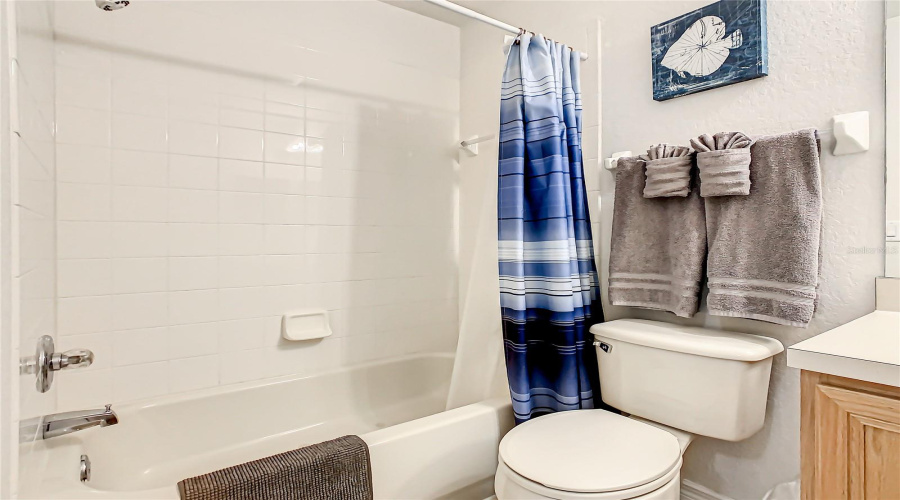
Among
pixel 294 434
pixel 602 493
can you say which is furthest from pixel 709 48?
pixel 294 434

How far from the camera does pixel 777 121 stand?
1387 mm

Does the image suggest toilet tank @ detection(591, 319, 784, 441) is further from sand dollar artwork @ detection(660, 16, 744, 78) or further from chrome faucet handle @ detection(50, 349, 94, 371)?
chrome faucet handle @ detection(50, 349, 94, 371)

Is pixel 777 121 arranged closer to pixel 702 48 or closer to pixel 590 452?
pixel 702 48

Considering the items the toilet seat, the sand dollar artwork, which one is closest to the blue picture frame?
the sand dollar artwork

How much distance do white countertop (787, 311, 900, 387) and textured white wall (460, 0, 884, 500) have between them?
0.34m

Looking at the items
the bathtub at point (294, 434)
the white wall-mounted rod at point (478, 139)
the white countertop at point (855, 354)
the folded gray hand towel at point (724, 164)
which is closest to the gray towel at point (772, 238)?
the folded gray hand towel at point (724, 164)

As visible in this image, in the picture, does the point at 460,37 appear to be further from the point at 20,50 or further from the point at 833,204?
the point at 20,50

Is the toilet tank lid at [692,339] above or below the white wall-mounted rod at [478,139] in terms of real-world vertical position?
below

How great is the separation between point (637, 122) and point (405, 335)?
1475 mm

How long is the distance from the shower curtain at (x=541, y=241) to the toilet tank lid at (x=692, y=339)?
146 mm

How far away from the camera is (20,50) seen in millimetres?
811

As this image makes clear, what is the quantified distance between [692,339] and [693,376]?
103mm

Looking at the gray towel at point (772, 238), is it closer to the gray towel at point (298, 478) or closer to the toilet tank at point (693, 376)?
the toilet tank at point (693, 376)

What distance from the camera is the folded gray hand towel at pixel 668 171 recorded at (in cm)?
143
